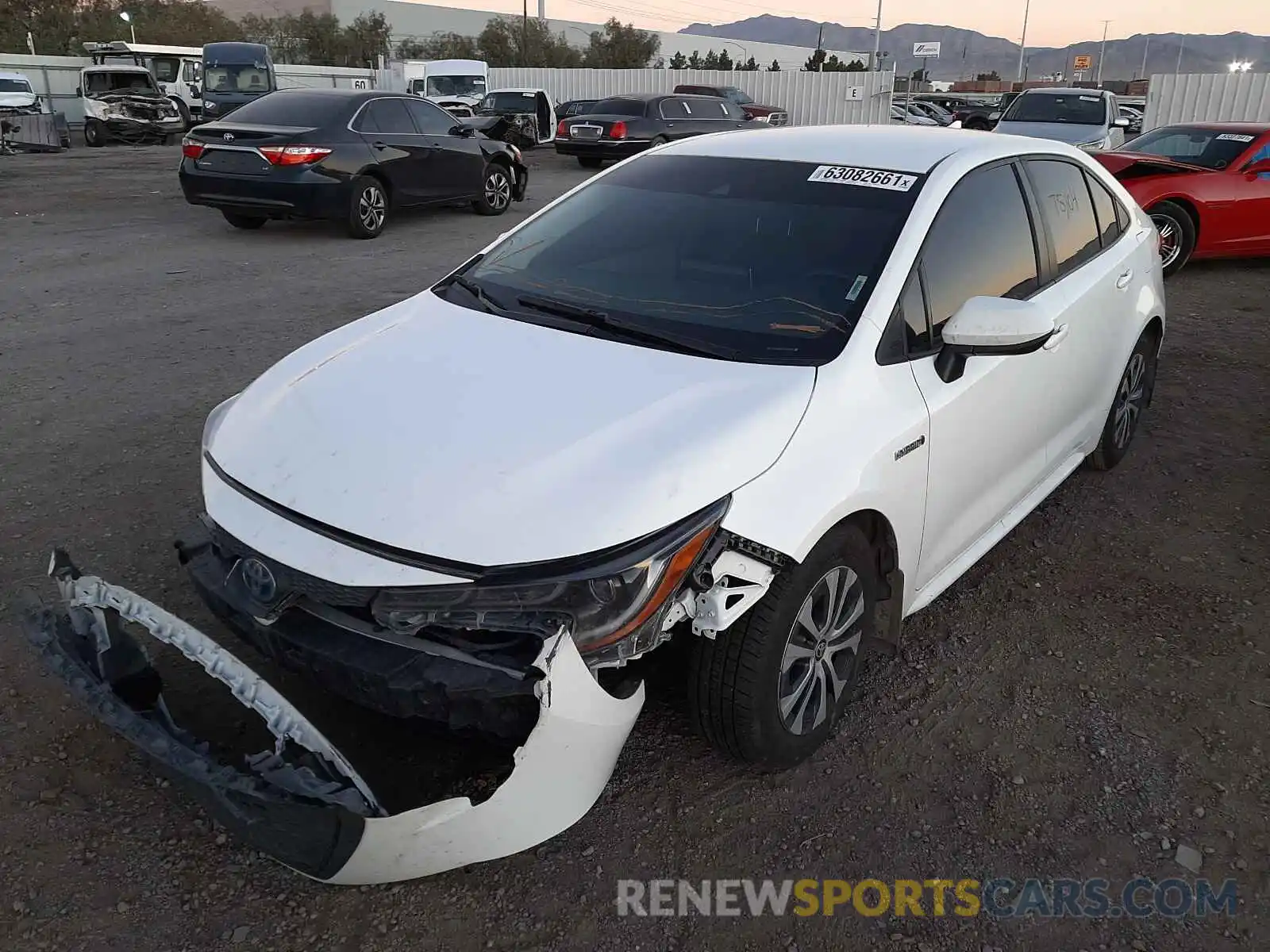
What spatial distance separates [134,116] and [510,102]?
8.81 metres

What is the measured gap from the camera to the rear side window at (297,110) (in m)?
10.3

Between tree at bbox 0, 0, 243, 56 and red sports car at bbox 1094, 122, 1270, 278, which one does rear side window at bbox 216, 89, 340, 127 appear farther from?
tree at bbox 0, 0, 243, 56

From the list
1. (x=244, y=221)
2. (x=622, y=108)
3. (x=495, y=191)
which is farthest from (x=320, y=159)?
(x=622, y=108)

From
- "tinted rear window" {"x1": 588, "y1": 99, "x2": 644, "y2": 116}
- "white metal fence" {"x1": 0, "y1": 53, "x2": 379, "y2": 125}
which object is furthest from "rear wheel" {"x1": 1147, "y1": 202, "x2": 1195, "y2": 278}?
"white metal fence" {"x1": 0, "y1": 53, "x2": 379, "y2": 125}

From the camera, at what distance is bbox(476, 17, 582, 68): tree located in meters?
59.9

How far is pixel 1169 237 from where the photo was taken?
9.58 metres

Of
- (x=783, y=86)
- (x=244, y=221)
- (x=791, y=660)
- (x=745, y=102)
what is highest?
(x=783, y=86)

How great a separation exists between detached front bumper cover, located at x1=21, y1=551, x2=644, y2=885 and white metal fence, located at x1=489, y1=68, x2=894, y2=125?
27.7 meters

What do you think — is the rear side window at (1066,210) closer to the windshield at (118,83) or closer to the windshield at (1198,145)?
the windshield at (1198,145)

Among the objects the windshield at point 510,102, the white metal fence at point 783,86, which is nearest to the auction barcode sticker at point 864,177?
the windshield at point 510,102

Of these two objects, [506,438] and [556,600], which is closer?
[556,600]

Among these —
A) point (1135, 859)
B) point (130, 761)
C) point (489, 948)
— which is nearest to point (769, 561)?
point (489, 948)

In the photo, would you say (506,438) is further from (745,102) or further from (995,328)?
(745,102)

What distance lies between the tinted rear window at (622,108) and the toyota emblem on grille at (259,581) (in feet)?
58.1
